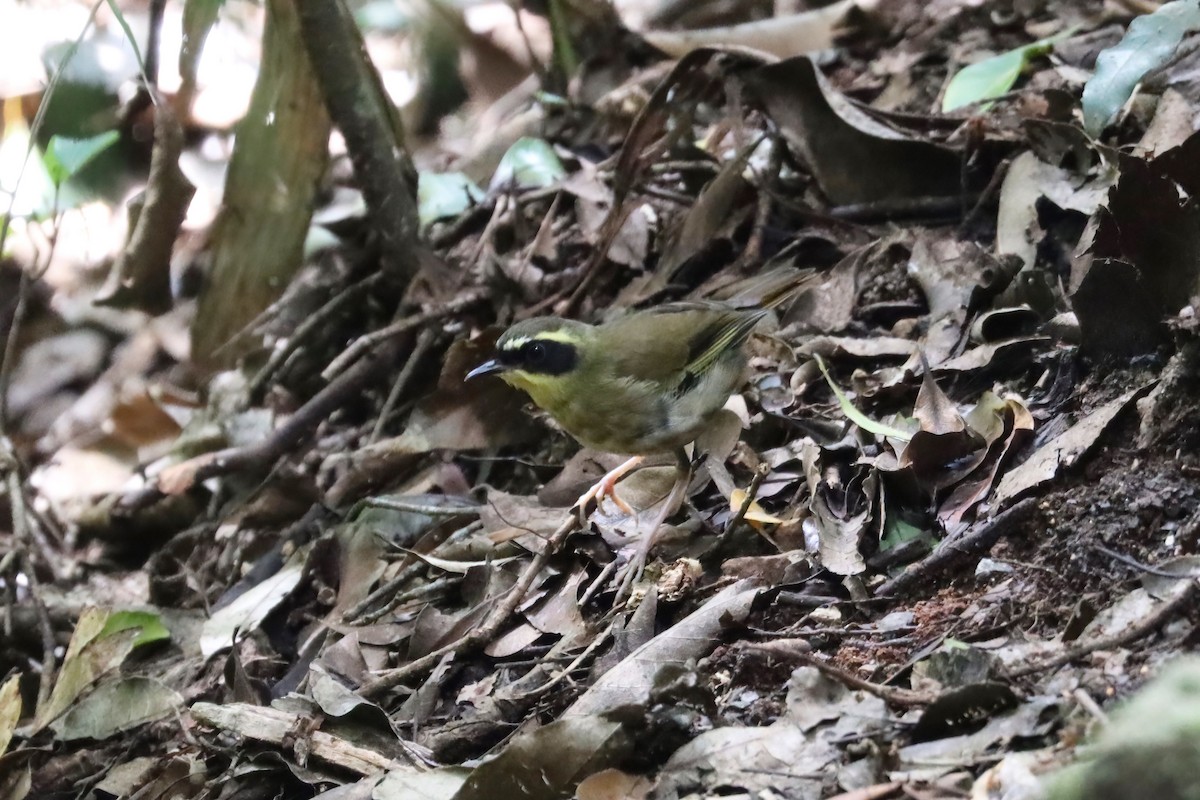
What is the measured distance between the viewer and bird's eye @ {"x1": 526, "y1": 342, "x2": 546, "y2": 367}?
4062 mm

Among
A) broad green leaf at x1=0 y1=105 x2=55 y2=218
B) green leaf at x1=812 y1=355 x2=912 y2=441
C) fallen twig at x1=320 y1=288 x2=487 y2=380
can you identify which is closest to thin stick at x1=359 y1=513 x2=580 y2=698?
green leaf at x1=812 y1=355 x2=912 y2=441

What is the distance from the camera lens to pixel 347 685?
3.34m

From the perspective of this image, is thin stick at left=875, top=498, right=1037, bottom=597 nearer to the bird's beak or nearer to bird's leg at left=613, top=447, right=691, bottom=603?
bird's leg at left=613, top=447, right=691, bottom=603

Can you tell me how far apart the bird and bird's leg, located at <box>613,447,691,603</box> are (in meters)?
0.01

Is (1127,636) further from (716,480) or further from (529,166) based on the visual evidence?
(529,166)

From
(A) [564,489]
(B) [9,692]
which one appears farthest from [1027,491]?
(B) [9,692]

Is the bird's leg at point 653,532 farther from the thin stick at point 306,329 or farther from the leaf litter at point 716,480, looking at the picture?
the thin stick at point 306,329

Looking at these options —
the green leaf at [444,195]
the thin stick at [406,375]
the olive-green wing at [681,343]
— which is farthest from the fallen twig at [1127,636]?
the green leaf at [444,195]

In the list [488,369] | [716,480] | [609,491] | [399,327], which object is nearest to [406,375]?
[399,327]

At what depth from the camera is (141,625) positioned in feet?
13.3

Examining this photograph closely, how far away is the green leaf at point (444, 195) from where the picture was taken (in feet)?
19.1

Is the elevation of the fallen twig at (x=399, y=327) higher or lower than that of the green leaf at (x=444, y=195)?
lower

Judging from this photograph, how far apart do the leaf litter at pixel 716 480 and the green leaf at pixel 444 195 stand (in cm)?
4

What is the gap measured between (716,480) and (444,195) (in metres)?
3.04
